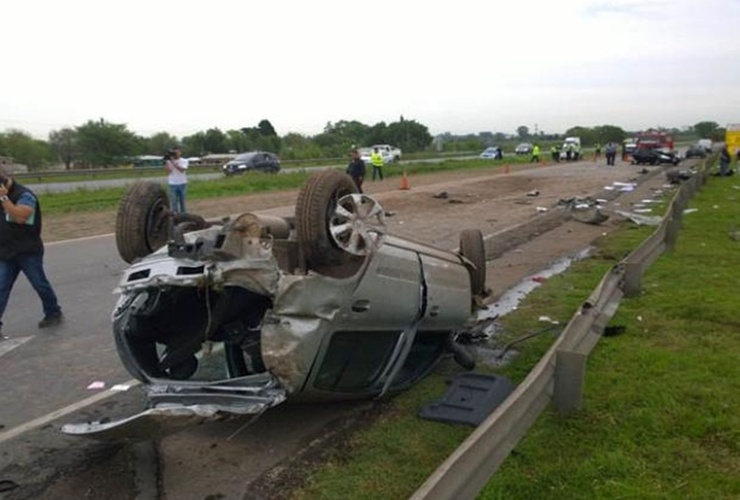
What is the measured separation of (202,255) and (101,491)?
1316 mm

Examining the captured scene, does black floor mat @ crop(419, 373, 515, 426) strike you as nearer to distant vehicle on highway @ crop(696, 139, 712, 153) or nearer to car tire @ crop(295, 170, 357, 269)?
car tire @ crop(295, 170, 357, 269)

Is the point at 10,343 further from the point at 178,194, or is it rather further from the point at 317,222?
the point at 178,194

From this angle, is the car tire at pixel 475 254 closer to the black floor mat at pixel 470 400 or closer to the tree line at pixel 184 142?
the black floor mat at pixel 470 400

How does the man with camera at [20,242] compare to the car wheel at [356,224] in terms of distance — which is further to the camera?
the man with camera at [20,242]

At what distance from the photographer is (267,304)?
170 inches

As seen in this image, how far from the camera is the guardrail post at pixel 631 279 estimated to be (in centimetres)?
727

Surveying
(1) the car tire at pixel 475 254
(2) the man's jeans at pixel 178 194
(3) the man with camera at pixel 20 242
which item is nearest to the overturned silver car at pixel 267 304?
(1) the car tire at pixel 475 254

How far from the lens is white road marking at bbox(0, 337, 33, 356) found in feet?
20.3

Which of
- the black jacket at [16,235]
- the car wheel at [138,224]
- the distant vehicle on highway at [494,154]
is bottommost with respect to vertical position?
the distant vehicle on highway at [494,154]

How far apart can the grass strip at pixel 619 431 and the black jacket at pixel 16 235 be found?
14.4ft

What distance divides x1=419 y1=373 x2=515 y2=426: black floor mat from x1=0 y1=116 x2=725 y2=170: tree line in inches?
1818

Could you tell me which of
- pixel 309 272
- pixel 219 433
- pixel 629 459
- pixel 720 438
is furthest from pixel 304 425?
pixel 720 438

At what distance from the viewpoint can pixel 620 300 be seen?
693cm

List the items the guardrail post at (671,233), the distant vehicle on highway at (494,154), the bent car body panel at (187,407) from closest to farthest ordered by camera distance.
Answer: the bent car body panel at (187,407)
the guardrail post at (671,233)
the distant vehicle on highway at (494,154)
